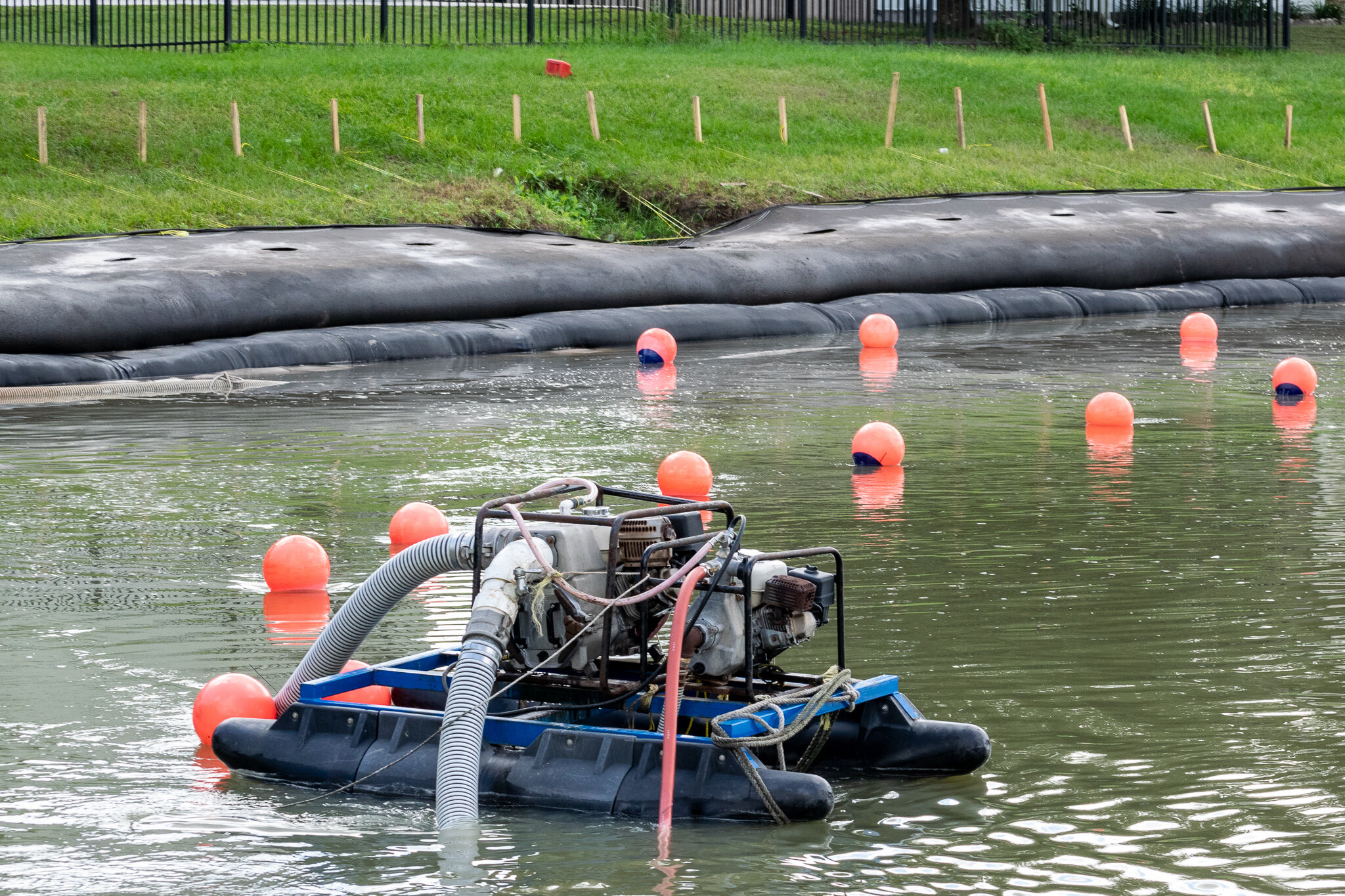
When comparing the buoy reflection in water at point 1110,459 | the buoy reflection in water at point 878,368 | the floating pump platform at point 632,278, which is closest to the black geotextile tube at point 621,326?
the floating pump platform at point 632,278

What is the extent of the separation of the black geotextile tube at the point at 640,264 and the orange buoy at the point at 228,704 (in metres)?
10.1

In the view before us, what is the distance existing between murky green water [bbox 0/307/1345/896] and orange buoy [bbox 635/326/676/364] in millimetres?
1313

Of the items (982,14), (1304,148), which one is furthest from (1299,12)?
(1304,148)

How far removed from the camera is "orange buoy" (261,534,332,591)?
332 inches

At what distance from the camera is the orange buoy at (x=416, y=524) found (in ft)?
30.4

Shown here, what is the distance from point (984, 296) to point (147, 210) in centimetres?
1026

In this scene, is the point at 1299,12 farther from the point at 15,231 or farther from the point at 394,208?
the point at 15,231

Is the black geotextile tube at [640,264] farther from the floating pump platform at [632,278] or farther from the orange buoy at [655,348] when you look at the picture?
the orange buoy at [655,348]

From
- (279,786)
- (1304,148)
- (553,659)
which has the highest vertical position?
(1304,148)

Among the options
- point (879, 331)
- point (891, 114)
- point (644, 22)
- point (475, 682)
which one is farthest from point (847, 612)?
point (644, 22)

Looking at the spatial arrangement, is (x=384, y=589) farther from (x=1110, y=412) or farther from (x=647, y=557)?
(x=1110, y=412)

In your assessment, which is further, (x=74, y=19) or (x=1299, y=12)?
(x=1299, y=12)

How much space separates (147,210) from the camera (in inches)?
856

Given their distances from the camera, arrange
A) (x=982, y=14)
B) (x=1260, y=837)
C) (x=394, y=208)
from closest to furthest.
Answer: (x=1260, y=837) → (x=394, y=208) → (x=982, y=14)
